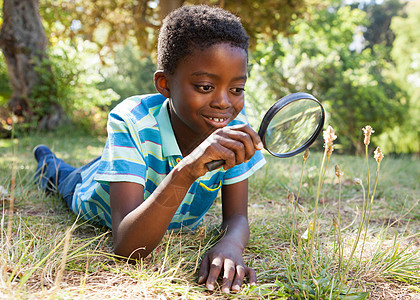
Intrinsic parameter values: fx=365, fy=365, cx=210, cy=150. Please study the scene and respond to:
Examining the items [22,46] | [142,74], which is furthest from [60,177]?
[142,74]

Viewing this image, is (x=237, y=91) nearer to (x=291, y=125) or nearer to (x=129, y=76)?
(x=291, y=125)

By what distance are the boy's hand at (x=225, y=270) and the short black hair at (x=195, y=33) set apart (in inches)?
39.8

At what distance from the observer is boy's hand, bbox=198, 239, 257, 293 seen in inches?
66.4

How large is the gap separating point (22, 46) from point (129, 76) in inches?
369

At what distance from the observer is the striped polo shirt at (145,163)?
1992 millimetres

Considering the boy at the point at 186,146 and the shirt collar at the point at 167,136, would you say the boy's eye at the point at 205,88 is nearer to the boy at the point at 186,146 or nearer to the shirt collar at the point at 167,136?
the boy at the point at 186,146

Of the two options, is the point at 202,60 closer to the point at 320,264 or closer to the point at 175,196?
the point at 175,196

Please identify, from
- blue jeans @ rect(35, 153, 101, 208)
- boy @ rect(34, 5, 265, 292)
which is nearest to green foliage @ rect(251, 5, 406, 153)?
blue jeans @ rect(35, 153, 101, 208)

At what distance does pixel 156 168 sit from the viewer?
2.22 meters

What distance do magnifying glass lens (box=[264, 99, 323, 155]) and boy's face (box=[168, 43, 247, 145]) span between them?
1.01ft

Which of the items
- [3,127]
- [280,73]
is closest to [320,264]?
[3,127]

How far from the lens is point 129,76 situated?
17781 mm

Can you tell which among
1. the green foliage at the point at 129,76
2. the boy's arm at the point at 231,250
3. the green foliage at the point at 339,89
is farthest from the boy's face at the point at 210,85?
the green foliage at the point at 129,76

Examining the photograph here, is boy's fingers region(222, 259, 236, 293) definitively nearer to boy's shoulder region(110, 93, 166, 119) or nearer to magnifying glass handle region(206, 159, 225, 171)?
magnifying glass handle region(206, 159, 225, 171)
